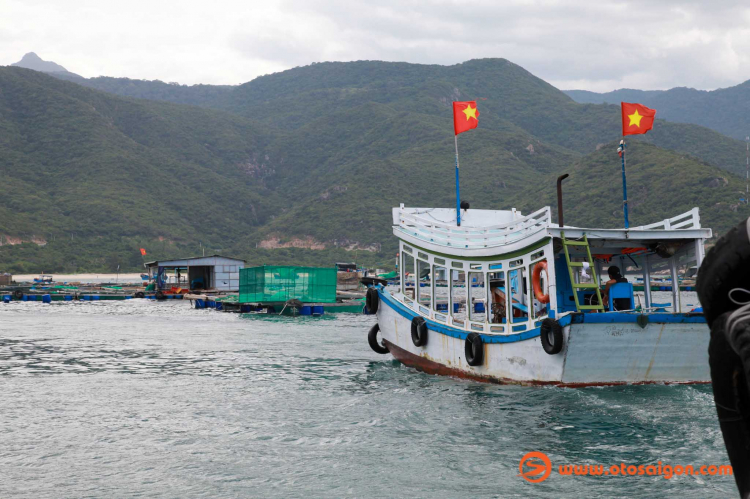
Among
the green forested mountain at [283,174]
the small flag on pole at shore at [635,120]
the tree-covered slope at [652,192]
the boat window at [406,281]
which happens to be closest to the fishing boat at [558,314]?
the boat window at [406,281]

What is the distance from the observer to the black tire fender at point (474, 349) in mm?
17562

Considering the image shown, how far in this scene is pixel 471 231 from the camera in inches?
766

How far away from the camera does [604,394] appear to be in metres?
15.3

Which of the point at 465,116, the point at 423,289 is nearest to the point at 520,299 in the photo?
the point at 465,116

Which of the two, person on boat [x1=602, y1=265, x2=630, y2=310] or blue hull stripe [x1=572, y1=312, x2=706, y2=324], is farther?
person on boat [x1=602, y1=265, x2=630, y2=310]

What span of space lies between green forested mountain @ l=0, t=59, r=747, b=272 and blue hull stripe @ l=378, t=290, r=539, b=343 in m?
71.9

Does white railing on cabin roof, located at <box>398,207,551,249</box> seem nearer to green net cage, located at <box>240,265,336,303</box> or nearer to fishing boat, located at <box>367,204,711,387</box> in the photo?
fishing boat, located at <box>367,204,711,387</box>

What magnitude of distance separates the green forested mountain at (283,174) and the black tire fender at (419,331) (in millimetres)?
72880

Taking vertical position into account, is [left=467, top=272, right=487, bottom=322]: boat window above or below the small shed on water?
below

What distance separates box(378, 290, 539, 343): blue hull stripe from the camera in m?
16.1

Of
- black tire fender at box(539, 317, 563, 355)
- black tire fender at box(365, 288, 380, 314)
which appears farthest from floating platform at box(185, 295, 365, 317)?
black tire fender at box(539, 317, 563, 355)

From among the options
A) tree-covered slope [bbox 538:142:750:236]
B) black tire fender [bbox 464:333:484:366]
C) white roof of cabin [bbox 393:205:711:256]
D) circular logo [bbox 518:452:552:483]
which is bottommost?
circular logo [bbox 518:452:552:483]

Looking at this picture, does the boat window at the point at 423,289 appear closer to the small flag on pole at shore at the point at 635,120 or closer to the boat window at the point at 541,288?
the boat window at the point at 541,288

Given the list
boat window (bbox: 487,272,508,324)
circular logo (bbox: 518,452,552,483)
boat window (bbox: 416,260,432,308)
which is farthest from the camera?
boat window (bbox: 416,260,432,308)
